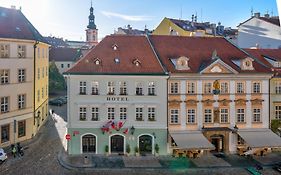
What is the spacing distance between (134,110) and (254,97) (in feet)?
32.5

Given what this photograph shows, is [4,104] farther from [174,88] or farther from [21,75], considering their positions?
[174,88]

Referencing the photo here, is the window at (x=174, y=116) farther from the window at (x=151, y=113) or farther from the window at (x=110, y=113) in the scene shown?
the window at (x=110, y=113)

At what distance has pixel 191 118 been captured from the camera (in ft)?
92.9

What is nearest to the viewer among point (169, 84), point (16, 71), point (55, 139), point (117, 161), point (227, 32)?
point (117, 161)

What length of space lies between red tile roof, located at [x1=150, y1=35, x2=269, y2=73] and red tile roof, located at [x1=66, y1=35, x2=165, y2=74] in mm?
1117

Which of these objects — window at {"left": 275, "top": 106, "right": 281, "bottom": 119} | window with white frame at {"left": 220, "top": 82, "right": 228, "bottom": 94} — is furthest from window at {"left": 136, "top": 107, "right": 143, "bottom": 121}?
window at {"left": 275, "top": 106, "right": 281, "bottom": 119}

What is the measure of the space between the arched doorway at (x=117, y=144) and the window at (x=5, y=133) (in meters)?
9.16

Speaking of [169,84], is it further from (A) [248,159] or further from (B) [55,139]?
(B) [55,139]

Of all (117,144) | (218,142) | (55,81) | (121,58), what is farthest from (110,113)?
Result: (55,81)

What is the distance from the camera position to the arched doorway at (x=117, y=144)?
2772cm

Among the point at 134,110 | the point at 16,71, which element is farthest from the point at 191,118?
the point at 16,71

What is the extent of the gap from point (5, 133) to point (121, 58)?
11599 millimetres

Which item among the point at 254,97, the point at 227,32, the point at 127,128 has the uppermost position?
the point at 227,32

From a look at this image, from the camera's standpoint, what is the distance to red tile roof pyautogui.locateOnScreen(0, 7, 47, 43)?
97.8ft
